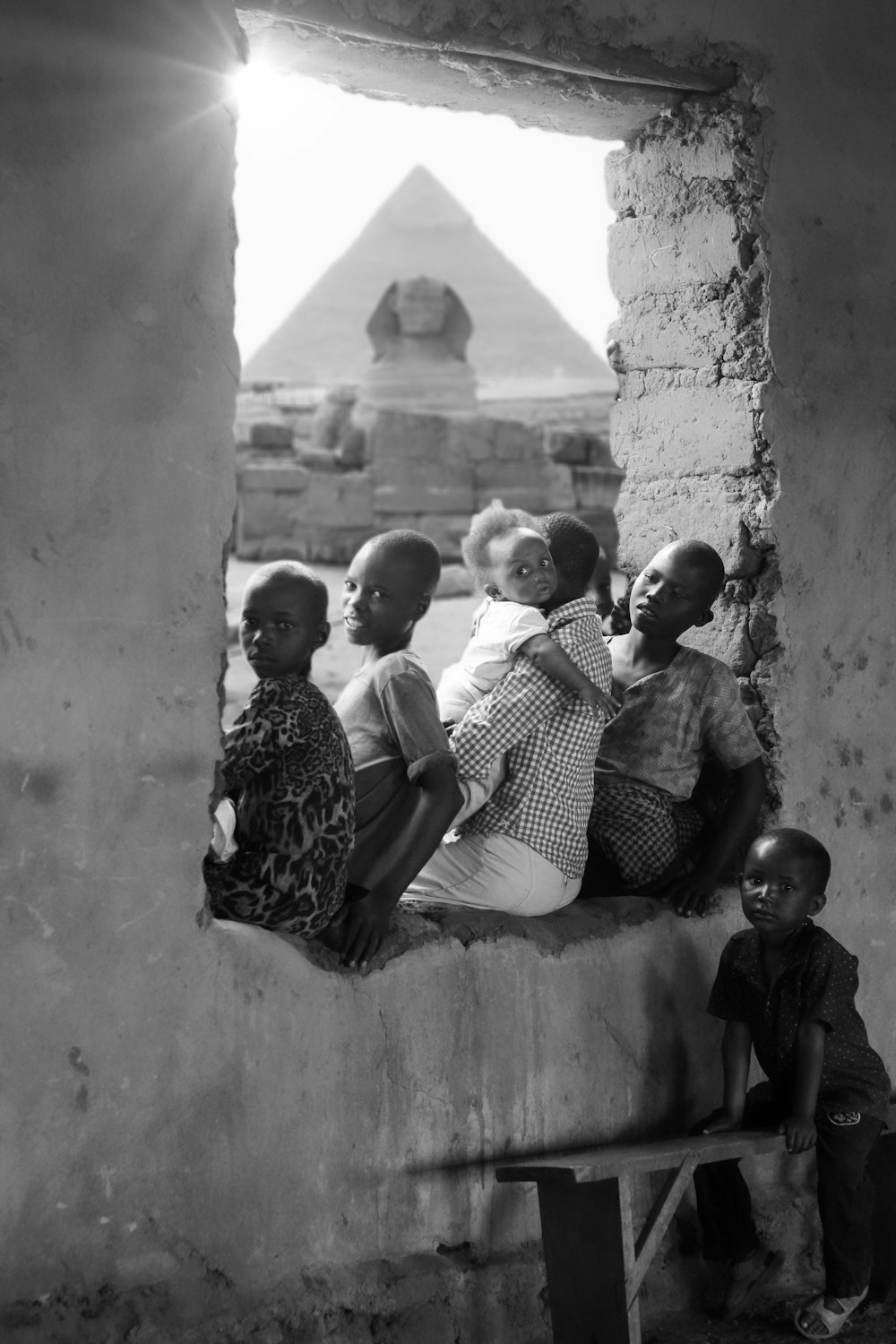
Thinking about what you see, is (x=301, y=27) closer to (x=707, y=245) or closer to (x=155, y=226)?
(x=155, y=226)

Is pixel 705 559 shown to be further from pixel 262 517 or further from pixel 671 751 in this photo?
pixel 262 517

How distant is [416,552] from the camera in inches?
121

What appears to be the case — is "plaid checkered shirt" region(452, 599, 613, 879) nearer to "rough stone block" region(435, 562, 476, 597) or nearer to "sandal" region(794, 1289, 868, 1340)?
"sandal" region(794, 1289, 868, 1340)

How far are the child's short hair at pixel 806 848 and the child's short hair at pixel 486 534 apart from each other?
0.79 metres

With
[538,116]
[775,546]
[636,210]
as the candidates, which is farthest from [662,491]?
[538,116]

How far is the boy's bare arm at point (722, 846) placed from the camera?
3418mm

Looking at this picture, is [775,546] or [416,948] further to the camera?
[775,546]

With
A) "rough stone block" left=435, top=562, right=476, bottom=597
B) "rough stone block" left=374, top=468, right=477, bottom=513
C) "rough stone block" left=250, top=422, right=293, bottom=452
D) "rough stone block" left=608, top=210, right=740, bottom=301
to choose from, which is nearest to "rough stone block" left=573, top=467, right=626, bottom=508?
"rough stone block" left=374, top=468, right=477, bottom=513

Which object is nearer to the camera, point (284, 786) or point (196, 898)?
point (196, 898)

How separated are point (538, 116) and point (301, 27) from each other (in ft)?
2.65

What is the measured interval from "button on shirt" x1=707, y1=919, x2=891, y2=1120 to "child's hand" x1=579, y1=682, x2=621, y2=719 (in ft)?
1.79

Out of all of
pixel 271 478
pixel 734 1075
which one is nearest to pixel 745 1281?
pixel 734 1075

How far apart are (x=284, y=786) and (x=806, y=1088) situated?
1.19m

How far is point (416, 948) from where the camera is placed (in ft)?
9.86
